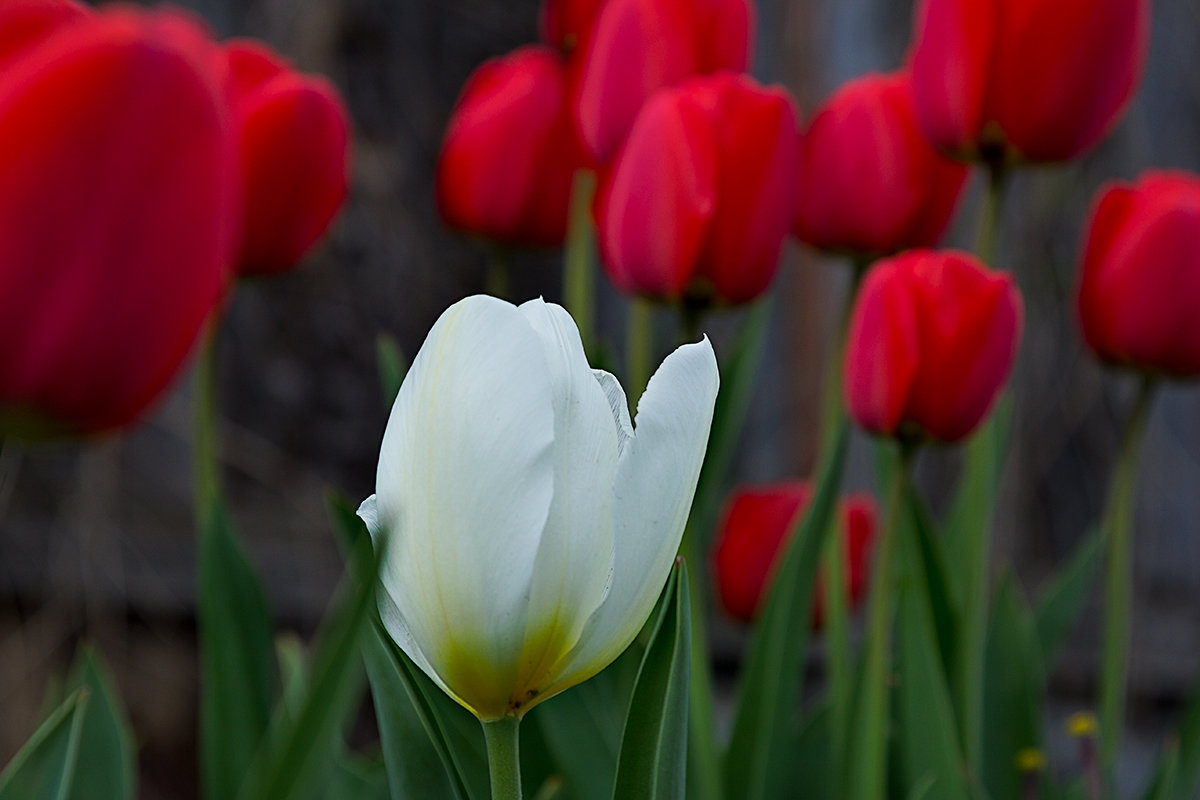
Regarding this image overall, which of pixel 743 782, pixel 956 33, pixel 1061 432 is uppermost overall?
pixel 956 33

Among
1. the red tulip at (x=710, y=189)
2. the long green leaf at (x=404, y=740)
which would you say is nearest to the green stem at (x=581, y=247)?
the red tulip at (x=710, y=189)

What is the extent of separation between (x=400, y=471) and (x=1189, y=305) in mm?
491

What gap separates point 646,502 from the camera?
274 millimetres

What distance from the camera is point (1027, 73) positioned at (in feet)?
1.91

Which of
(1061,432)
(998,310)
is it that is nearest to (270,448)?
(1061,432)

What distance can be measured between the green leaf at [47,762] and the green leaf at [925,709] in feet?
1.12

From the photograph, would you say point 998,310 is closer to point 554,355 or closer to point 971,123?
point 971,123

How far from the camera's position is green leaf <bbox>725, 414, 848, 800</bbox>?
610mm

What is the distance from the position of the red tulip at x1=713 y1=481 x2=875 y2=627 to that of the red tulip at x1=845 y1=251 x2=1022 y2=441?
0.23m

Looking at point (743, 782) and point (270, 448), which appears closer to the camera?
point (743, 782)

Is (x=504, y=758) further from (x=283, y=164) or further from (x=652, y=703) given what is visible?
(x=283, y=164)

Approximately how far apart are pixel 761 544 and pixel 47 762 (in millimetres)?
485

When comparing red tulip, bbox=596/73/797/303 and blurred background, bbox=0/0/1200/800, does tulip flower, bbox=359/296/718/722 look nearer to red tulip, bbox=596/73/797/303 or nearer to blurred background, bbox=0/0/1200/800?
red tulip, bbox=596/73/797/303

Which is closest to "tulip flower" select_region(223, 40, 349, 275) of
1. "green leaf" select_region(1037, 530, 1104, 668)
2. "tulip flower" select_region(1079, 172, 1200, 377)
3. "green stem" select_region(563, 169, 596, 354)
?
"green stem" select_region(563, 169, 596, 354)
